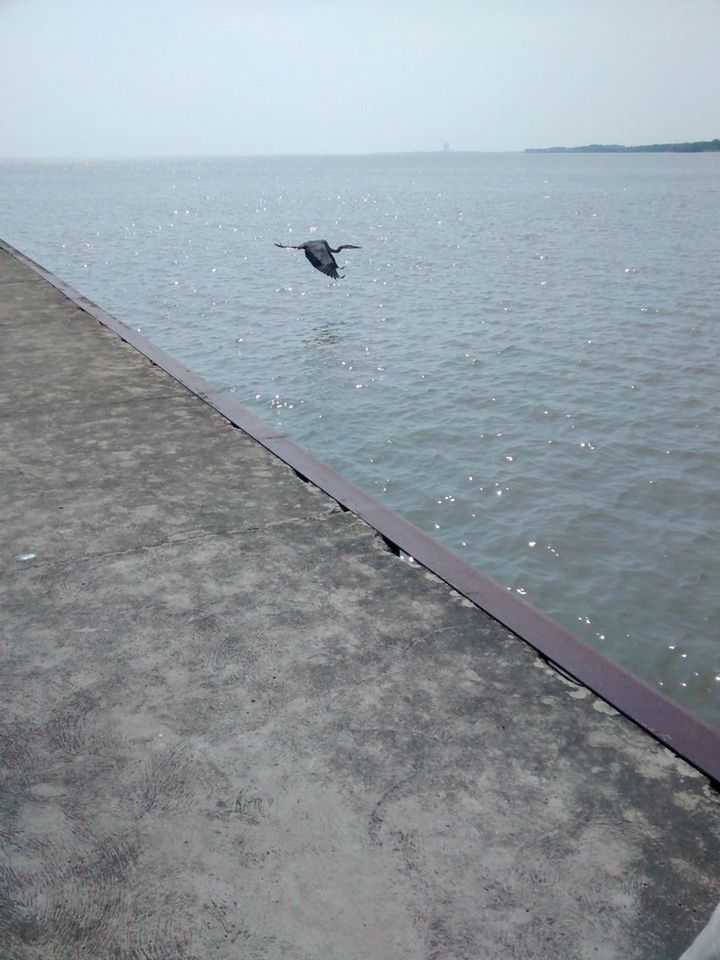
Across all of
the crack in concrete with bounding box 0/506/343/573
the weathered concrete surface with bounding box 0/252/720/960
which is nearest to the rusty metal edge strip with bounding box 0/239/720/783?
the weathered concrete surface with bounding box 0/252/720/960

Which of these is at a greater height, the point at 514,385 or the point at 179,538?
the point at 179,538

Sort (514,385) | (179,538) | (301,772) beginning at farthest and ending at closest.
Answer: (514,385)
(179,538)
(301,772)

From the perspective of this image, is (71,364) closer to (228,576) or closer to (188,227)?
(228,576)

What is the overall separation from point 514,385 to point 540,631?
37.3ft

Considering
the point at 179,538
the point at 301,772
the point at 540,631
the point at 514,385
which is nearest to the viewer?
the point at 301,772

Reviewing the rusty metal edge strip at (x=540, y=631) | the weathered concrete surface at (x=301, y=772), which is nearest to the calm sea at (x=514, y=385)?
the rusty metal edge strip at (x=540, y=631)

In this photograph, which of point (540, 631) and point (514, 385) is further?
point (514, 385)

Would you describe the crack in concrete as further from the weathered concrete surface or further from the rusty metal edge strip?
the rusty metal edge strip

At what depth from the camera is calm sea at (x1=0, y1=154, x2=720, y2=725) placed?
8344 mm

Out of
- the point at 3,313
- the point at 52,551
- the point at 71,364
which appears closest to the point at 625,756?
the point at 52,551

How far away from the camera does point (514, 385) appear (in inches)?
577

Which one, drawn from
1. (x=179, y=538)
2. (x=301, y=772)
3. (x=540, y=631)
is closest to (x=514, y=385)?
(x=179, y=538)

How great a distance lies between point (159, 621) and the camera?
3.69 metres

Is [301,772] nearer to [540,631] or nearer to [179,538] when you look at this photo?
[540,631]
